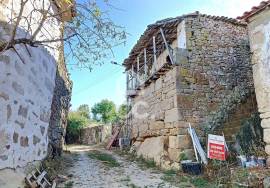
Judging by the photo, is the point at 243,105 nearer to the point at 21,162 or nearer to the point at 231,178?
the point at 231,178

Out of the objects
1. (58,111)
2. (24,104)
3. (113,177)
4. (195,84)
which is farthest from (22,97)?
(195,84)

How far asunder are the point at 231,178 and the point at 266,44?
2.85 m

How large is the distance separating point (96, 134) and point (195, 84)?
41.0 feet

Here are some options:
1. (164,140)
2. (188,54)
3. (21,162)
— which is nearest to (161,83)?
(188,54)

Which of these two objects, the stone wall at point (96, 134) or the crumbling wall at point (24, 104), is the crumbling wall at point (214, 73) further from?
the stone wall at point (96, 134)

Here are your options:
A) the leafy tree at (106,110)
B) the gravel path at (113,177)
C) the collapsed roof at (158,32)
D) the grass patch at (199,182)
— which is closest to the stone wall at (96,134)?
the leafy tree at (106,110)

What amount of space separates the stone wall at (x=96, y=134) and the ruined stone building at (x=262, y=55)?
13429 millimetres

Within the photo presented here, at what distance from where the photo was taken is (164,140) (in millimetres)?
8656

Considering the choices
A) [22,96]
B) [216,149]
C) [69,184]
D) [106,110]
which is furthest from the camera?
[106,110]

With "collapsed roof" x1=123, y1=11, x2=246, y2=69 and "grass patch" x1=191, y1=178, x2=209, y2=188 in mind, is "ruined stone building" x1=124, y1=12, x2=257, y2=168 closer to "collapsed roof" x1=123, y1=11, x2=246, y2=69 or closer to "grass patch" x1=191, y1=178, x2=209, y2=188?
"collapsed roof" x1=123, y1=11, x2=246, y2=69

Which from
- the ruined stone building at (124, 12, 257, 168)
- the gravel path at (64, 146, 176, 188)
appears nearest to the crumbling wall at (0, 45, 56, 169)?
the gravel path at (64, 146, 176, 188)

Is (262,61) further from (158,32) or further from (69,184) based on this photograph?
(69,184)

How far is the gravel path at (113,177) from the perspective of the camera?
5930 mm

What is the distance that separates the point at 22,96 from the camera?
13.3 feet
